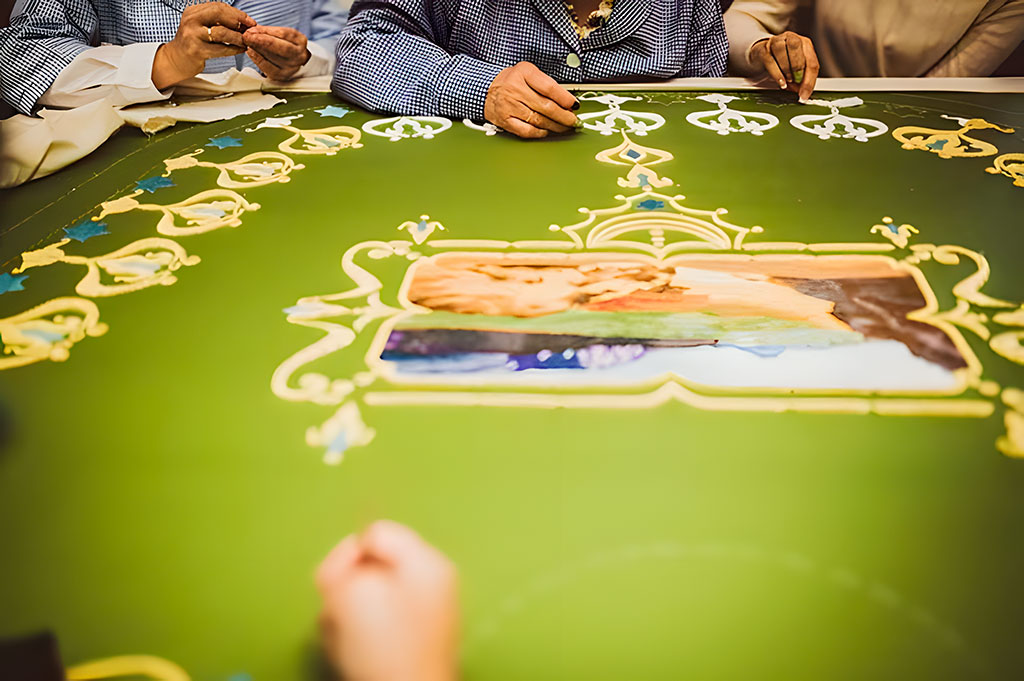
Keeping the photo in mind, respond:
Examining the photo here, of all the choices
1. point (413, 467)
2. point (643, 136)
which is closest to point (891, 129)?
point (643, 136)

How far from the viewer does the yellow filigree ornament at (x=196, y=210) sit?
80 centimetres

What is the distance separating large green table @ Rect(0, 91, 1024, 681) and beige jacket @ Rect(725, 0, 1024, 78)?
67cm

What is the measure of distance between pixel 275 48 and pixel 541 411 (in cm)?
95

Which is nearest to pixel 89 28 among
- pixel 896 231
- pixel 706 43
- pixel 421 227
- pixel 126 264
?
pixel 126 264

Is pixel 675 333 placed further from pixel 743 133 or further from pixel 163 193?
pixel 163 193

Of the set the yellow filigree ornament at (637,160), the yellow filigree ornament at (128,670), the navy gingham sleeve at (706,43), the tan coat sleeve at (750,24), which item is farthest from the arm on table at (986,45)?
the yellow filigree ornament at (128,670)

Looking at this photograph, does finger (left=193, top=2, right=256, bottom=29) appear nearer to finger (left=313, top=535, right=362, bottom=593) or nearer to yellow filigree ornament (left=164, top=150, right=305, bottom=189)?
yellow filigree ornament (left=164, top=150, right=305, bottom=189)

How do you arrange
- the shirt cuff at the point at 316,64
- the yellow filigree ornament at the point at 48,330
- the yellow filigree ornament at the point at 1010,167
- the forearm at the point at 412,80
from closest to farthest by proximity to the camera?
the yellow filigree ornament at the point at 48,330, the yellow filigree ornament at the point at 1010,167, the forearm at the point at 412,80, the shirt cuff at the point at 316,64

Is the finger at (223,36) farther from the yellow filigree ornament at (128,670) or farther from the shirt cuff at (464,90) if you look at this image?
the yellow filigree ornament at (128,670)

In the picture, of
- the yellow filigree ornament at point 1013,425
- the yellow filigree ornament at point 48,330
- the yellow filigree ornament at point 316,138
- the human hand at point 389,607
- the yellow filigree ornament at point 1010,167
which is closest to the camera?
the human hand at point 389,607

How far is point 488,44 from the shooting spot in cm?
128

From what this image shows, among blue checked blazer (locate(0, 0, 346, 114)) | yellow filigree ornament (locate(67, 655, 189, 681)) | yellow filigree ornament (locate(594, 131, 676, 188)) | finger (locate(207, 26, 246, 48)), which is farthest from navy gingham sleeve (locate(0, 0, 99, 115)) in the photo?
yellow filigree ornament (locate(67, 655, 189, 681))

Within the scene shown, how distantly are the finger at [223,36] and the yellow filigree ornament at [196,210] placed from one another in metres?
0.37

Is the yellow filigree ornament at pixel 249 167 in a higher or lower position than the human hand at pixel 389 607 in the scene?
higher
